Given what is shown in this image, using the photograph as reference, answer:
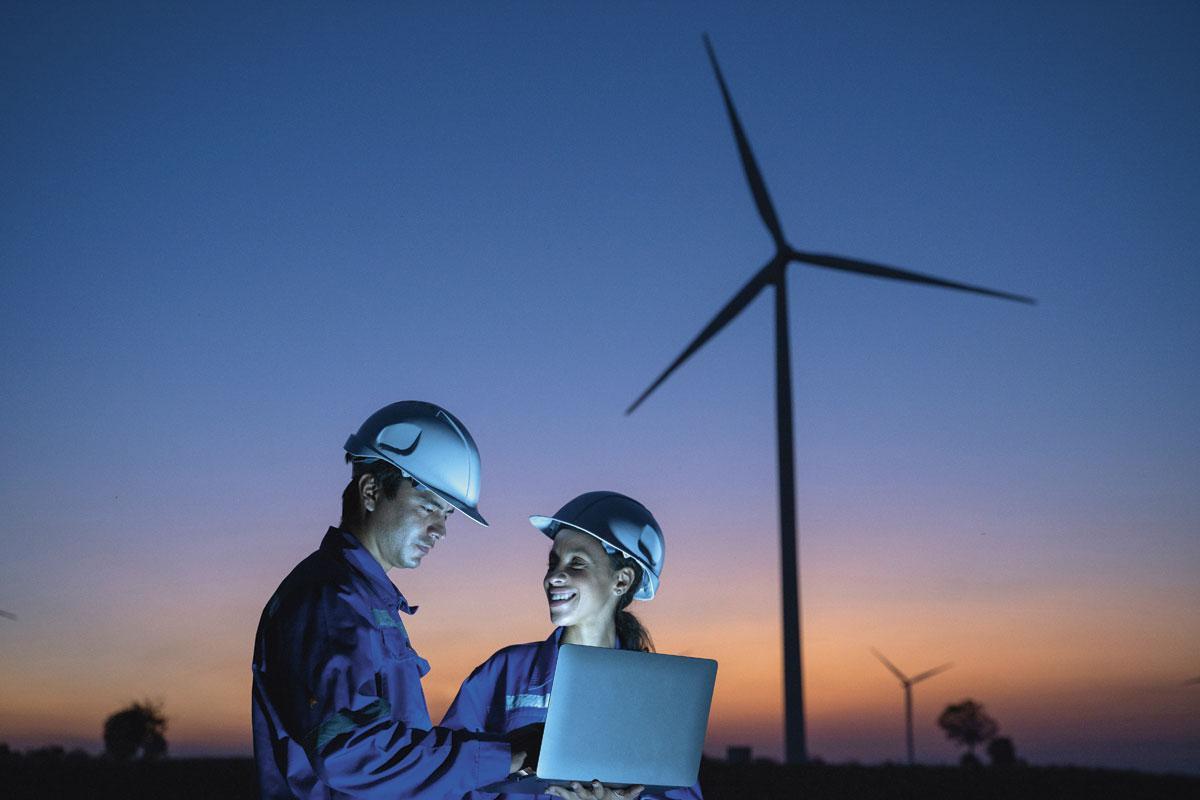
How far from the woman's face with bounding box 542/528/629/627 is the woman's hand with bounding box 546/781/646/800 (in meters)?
1.78

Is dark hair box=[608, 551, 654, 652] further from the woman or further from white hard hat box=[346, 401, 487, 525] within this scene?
white hard hat box=[346, 401, 487, 525]

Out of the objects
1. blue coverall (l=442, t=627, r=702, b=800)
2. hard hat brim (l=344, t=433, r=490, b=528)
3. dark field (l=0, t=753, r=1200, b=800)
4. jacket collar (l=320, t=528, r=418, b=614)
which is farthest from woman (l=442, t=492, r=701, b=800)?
dark field (l=0, t=753, r=1200, b=800)

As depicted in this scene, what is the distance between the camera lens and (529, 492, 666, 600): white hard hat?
8.87m

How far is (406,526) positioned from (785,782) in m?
22.2

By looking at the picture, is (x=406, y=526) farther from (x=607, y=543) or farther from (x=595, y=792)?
(x=607, y=543)

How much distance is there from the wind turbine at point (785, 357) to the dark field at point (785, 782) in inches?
219

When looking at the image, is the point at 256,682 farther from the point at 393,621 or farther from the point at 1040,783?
the point at 1040,783

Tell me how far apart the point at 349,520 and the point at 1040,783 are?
2423cm

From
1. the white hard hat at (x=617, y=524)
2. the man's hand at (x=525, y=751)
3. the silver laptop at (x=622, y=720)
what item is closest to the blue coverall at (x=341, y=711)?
the man's hand at (x=525, y=751)

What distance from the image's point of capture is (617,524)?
8.91 metres

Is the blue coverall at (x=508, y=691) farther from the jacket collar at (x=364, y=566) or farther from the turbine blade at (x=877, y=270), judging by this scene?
the turbine blade at (x=877, y=270)

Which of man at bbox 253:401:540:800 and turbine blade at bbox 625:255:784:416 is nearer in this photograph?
man at bbox 253:401:540:800

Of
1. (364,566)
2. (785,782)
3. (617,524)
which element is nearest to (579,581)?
(617,524)

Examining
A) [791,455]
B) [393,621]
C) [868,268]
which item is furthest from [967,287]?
[393,621]
